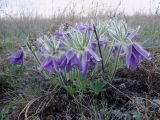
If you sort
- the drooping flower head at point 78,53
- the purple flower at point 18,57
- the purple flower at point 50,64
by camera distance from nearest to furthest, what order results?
the drooping flower head at point 78,53, the purple flower at point 50,64, the purple flower at point 18,57

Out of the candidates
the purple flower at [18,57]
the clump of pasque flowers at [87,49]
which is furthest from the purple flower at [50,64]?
the purple flower at [18,57]

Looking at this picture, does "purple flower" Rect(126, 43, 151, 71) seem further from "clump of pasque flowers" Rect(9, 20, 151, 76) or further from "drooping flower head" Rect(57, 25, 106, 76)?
"drooping flower head" Rect(57, 25, 106, 76)

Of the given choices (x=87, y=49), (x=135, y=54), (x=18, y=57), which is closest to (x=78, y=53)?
(x=87, y=49)

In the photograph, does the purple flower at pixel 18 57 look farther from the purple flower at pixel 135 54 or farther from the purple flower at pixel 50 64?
the purple flower at pixel 135 54

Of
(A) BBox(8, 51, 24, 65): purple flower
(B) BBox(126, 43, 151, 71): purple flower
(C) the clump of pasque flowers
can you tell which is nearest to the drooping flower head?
(C) the clump of pasque flowers

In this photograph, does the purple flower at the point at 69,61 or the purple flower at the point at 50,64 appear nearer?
the purple flower at the point at 69,61

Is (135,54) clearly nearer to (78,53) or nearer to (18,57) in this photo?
(78,53)

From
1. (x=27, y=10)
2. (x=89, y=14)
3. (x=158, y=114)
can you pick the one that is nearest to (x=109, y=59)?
(x=158, y=114)

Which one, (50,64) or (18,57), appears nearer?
(50,64)
